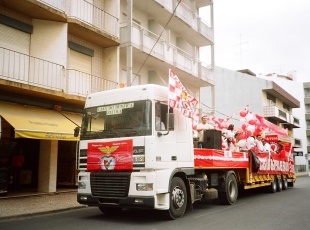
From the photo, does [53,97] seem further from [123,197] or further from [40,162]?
[123,197]

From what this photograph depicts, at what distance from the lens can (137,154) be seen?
767 centimetres

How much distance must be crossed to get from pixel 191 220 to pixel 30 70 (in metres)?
9.03

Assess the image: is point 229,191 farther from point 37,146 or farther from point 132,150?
point 37,146

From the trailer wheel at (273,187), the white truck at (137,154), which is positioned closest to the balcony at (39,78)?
the white truck at (137,154)

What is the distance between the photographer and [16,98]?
40.5 feet

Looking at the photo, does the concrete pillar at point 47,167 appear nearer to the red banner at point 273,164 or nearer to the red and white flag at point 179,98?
the red and white flag at point 179,98

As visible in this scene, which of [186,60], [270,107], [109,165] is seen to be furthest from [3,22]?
[270,107]

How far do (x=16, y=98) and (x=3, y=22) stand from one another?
289 cm

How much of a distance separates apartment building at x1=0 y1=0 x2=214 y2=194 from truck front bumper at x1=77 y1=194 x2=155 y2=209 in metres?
3.40

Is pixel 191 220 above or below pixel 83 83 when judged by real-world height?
below

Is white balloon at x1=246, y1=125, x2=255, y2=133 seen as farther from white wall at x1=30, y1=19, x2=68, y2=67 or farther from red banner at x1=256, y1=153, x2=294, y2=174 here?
white wall at x1=30, y1=19, x2=68, y2=67

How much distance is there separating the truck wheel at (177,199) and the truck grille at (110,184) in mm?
1138

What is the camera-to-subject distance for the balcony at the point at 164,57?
58.4 feet

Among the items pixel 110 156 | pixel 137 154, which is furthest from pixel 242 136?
pixel 110 156
